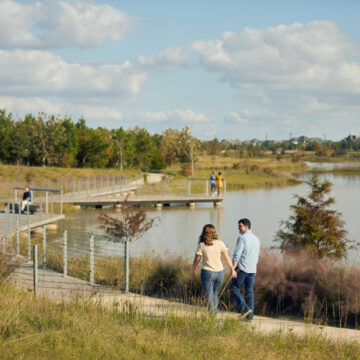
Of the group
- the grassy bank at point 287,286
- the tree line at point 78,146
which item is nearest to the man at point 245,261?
the grassy bank at point 287,286

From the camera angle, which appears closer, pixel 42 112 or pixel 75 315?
pixel 75 315

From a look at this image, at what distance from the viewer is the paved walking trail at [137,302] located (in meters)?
6.46

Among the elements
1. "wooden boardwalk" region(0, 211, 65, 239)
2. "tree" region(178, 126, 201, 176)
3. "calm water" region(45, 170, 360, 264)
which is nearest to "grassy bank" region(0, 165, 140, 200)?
"calm water" region(45, 170, 360, 264)

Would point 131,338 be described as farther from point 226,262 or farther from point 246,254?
point 246,254

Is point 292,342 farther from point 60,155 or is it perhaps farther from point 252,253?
point 60,155

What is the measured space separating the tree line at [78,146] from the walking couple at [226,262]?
150 ft

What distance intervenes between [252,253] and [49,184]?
1110 inches

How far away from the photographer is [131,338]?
5.16 meters

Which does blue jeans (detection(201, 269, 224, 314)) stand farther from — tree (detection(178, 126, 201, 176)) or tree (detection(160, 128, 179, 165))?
tree (detection(160, 128, 179, 165))

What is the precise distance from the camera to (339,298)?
8.38 metres

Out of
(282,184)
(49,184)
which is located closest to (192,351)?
(49,184)

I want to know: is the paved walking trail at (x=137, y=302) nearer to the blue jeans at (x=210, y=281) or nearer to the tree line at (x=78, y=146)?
the blue jeans at (x=210, y=281)

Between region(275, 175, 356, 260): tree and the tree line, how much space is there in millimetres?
41361

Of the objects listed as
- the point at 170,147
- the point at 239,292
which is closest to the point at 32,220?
the point at 239,292
